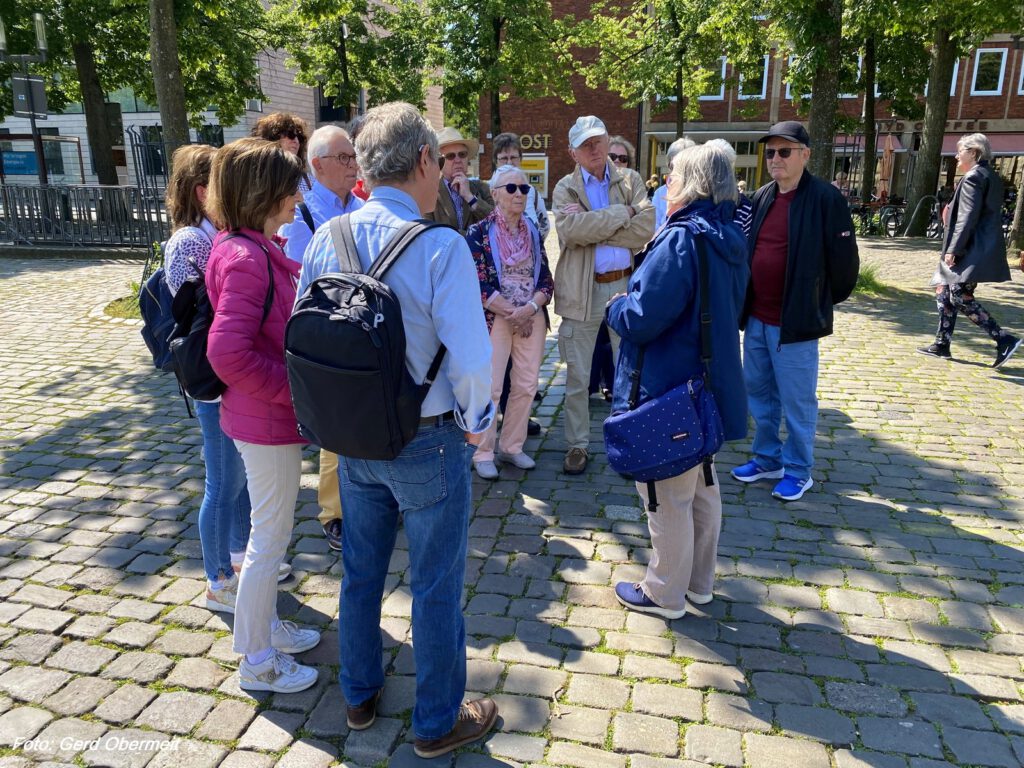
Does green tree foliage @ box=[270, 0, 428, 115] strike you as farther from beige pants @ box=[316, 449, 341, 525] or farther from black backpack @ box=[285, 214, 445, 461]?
black backpack @ box=[285, 214, 445, 461]

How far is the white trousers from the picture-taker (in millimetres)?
2836

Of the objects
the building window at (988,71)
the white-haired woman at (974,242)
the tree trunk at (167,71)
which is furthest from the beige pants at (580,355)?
the building window at (988,71)

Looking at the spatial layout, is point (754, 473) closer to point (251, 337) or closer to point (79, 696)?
point (251, 337)

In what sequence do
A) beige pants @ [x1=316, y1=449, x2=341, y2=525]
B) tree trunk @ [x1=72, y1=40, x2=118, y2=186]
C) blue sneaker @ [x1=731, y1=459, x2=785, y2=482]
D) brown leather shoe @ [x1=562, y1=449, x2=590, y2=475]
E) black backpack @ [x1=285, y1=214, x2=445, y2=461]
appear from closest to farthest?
black backpack @ [x1=285, y1=214, x2=445, y2=461] < beige pants @ [x1=316, y1=449, x2=341, y2=525] < blue sneaker @ [x1=731, y1=459, x2=785, y2=482] < brown leather shoe @ [x1=562, y1=449, x2=590, y2=475] < tree trunk @ [x1=72, y1=40, x2=118, y2=186]

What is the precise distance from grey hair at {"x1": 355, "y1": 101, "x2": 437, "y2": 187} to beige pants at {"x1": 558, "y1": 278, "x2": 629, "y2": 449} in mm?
2788

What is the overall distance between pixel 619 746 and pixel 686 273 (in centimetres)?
176

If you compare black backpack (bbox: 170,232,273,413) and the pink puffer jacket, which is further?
black backpack (bbox: 170,232,273,413)

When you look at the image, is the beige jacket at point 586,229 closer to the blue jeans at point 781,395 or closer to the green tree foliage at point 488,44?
the blue jeans at point 781,395

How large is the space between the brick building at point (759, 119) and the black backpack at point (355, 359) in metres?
32.2

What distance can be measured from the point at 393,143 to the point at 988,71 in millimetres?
40534

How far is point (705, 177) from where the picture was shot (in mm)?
3141

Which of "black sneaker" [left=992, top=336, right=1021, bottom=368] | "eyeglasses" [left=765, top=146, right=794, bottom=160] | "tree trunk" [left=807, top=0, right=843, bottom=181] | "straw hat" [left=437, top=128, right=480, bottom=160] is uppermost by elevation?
"tree trunk" [left=807, top=0, right=843, bottom=181]

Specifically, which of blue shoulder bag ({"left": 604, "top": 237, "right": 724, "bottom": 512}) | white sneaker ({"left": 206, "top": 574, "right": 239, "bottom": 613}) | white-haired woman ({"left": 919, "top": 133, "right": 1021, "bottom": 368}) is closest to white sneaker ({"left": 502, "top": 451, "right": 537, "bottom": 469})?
blue shoulder bag ({"left": 604, "top": 237, "right": 724, "bottom": 512})

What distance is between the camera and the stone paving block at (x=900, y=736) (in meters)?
2.68
